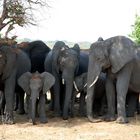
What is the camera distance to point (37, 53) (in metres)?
14.6

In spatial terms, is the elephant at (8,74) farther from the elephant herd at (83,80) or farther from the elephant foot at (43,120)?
the elephant foot at (43,120)

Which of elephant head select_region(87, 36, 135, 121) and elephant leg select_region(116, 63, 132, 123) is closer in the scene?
elephant leg select_region(116, 63, 132, 123)

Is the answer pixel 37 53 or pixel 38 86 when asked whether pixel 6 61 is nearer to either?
pixel 38 86

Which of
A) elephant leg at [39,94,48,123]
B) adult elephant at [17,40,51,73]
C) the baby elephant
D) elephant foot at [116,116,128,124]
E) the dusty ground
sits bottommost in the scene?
the dusty ground

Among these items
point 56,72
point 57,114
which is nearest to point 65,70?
point 56,72

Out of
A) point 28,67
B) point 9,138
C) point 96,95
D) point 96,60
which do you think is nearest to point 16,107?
point 28,67

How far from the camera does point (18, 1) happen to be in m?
10.9

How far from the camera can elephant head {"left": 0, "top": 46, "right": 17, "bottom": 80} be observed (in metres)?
11.3

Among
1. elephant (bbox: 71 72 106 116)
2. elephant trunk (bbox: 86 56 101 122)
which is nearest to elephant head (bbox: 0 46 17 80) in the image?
elephant (bbox: 71 72 106 116)

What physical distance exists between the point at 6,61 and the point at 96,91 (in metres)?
2.59

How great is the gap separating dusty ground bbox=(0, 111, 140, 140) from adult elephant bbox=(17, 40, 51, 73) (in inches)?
131

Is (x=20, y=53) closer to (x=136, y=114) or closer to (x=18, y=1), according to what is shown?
(x=18, y=1)

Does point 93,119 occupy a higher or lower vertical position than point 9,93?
lower

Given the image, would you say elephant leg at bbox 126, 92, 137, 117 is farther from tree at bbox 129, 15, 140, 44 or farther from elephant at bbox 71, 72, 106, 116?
tree at bbox 129, 15, 140, 44
